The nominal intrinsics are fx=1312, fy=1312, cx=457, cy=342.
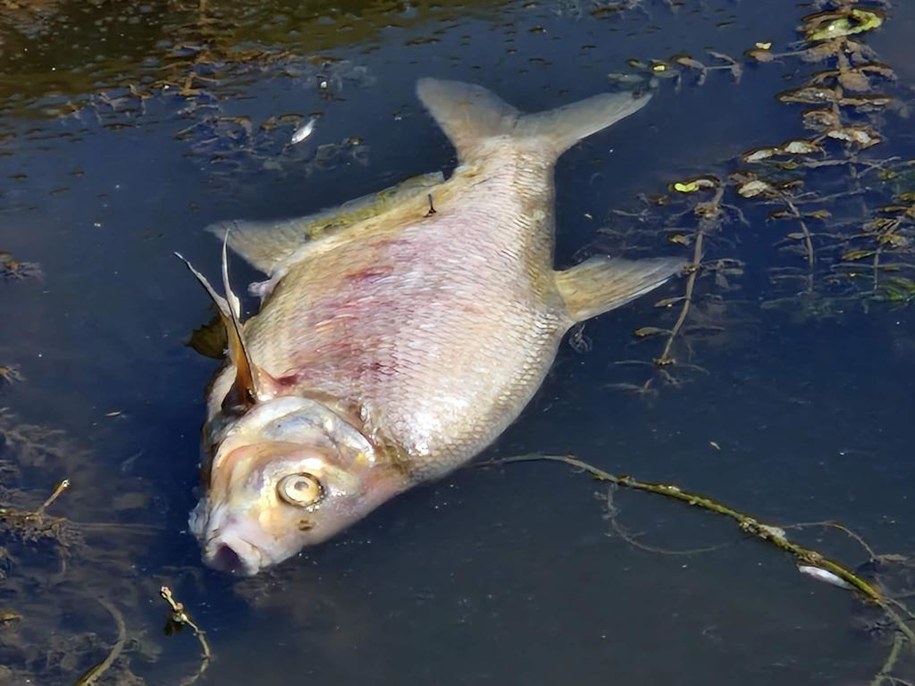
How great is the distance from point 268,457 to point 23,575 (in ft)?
3.00

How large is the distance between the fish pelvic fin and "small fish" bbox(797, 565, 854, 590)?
2.43 m

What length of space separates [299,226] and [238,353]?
1364mm

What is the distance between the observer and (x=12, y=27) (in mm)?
7527

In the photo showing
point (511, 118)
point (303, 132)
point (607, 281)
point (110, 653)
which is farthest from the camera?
point (303, 132)

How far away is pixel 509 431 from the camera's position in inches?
185

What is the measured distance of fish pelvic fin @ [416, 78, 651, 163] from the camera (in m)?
A: 5.96

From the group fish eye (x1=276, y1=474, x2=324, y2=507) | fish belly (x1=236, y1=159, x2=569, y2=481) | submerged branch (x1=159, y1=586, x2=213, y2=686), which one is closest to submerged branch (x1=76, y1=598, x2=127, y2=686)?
submerged branch (x1=159, y1=586, x2=213, y2=686)

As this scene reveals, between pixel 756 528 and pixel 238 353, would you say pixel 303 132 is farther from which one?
pixel 756 528

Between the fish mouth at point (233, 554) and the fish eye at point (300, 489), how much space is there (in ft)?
0.65

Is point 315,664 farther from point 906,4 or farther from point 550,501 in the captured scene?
point 906,4

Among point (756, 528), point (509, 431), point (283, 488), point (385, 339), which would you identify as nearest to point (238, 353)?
point (283, 488)

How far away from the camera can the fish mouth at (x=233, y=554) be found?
4.19 m

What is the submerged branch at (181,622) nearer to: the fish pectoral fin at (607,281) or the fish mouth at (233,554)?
the fish mouth at (233,554)

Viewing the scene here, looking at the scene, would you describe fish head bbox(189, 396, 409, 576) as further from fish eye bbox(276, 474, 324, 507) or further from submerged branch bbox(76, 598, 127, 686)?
submerged branch bbox(76, 598, 127, 686)
